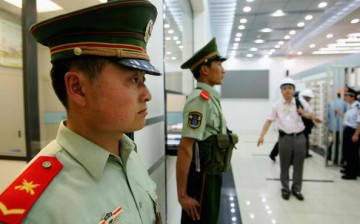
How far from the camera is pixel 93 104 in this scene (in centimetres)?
67

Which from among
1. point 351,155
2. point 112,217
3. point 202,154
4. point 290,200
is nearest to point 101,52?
point 112,217

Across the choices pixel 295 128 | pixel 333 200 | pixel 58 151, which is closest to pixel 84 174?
pixel 58 151

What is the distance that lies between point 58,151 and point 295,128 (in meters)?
3.32

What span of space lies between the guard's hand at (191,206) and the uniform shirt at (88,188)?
3.00 ft

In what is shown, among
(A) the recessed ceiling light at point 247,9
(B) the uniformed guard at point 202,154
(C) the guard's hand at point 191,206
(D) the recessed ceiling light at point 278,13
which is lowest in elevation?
(C) the guard's hand at point 191,206

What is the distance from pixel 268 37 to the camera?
9156 millimetres

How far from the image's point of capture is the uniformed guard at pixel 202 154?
5.53ft

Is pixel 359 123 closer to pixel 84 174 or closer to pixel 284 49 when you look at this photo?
pixel 84 174

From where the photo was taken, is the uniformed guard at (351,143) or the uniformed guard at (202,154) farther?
the uniformed guard at (351,143)

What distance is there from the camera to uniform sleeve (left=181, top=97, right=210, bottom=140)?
5.43 feet

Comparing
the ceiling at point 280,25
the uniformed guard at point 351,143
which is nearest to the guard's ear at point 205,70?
the ceiling at point 280,25

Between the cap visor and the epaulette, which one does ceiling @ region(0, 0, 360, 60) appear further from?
the epaulette

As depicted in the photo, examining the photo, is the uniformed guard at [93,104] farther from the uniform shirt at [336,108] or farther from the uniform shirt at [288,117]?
the uniform shirt at [336,108]

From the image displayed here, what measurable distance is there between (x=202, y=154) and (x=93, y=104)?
121 centimetres
